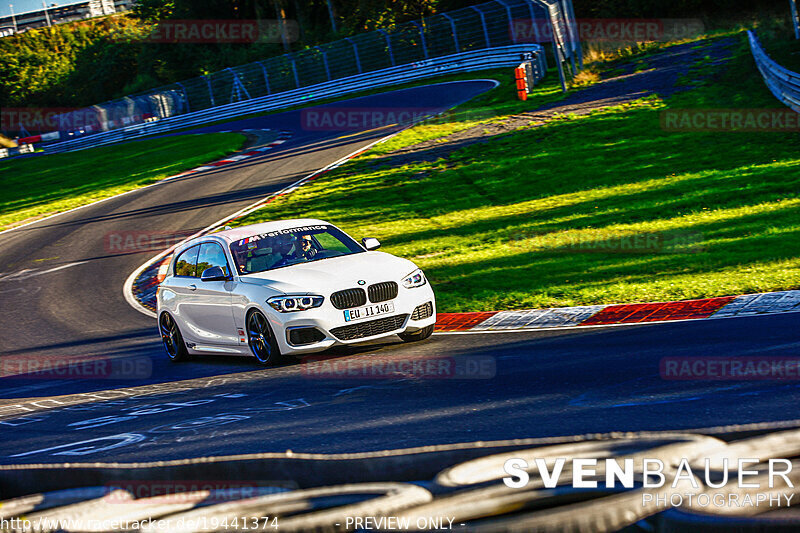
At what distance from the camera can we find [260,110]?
5253cm

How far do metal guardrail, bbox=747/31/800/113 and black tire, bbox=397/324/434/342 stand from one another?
1535 centimetres

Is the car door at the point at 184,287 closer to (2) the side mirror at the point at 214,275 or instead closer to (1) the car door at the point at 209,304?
(1) the car door at the point at 209,304

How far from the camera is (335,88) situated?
2000 inches

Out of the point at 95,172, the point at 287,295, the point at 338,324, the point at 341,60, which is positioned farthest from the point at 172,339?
the point at 341,60

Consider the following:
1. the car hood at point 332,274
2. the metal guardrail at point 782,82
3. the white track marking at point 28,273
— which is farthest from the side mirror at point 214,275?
the metal guardrail at point 782,82

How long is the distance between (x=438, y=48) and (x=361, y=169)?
25.4 metres

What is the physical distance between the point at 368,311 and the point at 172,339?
3.43 meters

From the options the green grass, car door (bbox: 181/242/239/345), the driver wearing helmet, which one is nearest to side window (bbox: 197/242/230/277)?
car door (bbox: 181/242/239/345)

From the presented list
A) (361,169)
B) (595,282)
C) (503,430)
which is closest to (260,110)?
(361,169)

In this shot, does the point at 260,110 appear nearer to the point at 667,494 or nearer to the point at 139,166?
the point at 139,166

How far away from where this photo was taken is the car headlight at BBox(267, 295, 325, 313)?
993 centimetres

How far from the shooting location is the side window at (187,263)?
12.1m

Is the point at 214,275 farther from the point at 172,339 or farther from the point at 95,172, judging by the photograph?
the point at 95,172

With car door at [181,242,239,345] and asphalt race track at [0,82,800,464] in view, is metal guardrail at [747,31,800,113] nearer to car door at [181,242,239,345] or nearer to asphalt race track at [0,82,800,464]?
asphalt race track at [0,82,800,464]
